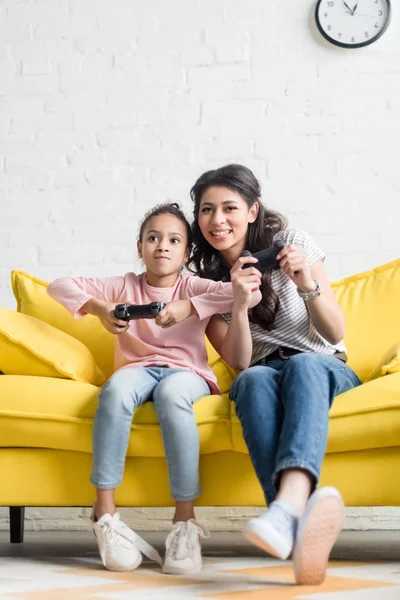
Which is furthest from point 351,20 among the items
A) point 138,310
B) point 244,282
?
point 138,310

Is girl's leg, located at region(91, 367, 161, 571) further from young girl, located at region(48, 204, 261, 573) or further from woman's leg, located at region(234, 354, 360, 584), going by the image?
woman's leg, located at region(234, 354, 360, 584)

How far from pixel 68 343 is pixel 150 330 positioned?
229mm

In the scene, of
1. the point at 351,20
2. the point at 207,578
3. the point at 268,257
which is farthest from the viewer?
the point at 351,20

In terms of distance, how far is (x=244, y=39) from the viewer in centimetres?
302

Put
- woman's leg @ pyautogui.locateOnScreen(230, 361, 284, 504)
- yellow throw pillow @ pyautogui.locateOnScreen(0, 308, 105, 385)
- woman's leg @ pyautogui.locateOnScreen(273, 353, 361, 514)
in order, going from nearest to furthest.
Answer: woman's leg @ pyautogui.locateOnScreen(273, 353, 361, 514)
woman's leg @ pyautogui.locateOnScreen(230, 361, 284, 504)
yellow throw pillow @ pyautogui.locateOnScreen(0, 308, 105, 385)

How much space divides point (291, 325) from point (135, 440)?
0.53 metres

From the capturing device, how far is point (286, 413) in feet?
5.19

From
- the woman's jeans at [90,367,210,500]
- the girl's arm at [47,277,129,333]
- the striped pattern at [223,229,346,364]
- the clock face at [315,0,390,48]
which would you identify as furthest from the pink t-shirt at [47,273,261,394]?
the clock face at [315,0,390,48]

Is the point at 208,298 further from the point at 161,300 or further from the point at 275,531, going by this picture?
the point at 275,531

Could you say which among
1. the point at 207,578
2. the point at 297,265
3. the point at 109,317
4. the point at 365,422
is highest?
the point at 297,265

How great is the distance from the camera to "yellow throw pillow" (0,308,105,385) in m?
2.02

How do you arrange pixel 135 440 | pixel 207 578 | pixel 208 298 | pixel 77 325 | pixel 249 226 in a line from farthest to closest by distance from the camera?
pixel 77 325 < pixel 249 226 < pixel 208 298 < pixel 135 440 < pixel 207 578

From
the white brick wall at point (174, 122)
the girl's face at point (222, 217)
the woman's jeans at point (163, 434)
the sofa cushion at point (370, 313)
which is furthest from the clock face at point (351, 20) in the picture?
the woman's jeans at point (163, 434)

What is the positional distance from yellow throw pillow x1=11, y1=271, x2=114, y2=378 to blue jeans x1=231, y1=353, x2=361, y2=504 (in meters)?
0.65
